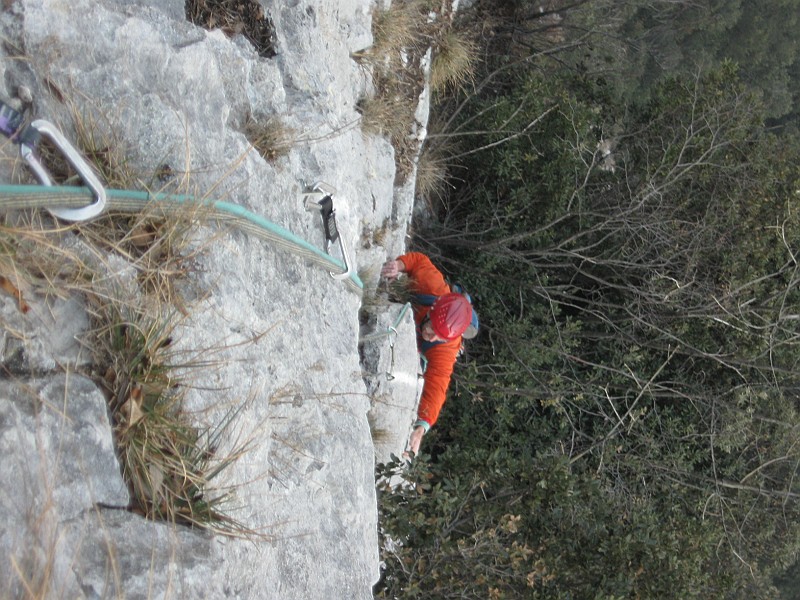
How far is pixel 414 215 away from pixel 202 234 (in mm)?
5302

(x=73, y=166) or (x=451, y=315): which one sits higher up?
(x=73, y=166)

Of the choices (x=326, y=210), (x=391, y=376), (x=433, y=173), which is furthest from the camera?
(x=433, y=173)

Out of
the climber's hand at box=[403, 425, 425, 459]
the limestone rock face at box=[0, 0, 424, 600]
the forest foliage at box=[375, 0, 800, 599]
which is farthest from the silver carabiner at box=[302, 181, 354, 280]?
the forest foliage at box=[375, 0, 800, 599]

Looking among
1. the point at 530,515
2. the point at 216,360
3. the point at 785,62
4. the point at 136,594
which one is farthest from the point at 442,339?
the point at 785,62

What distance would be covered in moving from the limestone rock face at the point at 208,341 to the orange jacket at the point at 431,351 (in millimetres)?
→ 1565

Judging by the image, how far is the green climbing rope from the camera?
5.48ft

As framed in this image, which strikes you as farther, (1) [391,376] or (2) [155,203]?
(1) [391,376]

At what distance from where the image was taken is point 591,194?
761cm

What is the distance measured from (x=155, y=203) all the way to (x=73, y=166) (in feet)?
0.86

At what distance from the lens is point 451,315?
470 centimetres

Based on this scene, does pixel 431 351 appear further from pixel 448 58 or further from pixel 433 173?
pixel 448 58

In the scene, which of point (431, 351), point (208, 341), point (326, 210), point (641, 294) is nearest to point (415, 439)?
point (431, 351)

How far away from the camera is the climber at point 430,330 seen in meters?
4.80

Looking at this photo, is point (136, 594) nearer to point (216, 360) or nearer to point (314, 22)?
point (216, 360)
